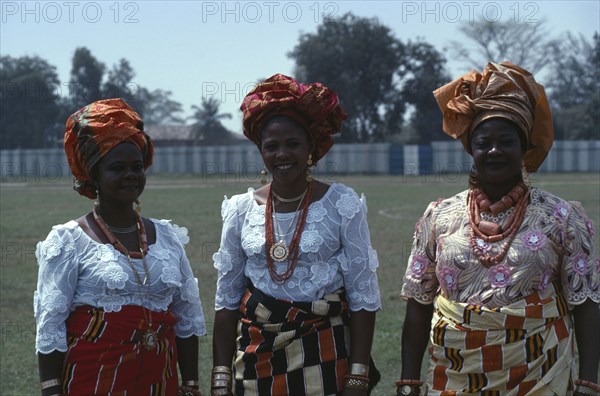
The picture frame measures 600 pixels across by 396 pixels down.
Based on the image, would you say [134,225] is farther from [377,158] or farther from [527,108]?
[377,158]

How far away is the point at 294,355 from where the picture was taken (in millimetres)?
3262

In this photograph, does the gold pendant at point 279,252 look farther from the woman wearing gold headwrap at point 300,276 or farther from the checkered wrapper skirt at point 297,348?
the checkered wrapper skirt at point 297,348

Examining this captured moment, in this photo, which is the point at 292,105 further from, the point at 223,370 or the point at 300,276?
the point at 223,370

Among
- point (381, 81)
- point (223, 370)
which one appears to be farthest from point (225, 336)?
point (381, 81)

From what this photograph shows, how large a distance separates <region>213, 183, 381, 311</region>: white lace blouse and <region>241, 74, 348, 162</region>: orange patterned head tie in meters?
0.28

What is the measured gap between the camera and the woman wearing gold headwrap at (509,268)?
3.12 metres

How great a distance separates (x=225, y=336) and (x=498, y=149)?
131 cm

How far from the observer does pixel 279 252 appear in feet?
10.8

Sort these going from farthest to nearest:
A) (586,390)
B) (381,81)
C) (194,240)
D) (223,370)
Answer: (381,81) < (194,240) < (223,370) < (586,390)

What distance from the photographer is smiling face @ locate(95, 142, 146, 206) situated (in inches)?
128

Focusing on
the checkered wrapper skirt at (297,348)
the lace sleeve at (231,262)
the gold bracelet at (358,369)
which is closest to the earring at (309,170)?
the lace sleeve at (231,262)

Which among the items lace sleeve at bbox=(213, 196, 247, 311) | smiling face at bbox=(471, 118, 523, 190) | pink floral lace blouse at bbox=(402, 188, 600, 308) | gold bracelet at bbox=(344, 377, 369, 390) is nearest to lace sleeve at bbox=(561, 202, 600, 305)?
pink floral lace blouse at bbox=(402, 188, 600, 308)

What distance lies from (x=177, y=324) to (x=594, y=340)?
165 centimetres

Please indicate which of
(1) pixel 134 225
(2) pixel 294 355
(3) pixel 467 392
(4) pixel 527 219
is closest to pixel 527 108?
(4) pixel 527 219
